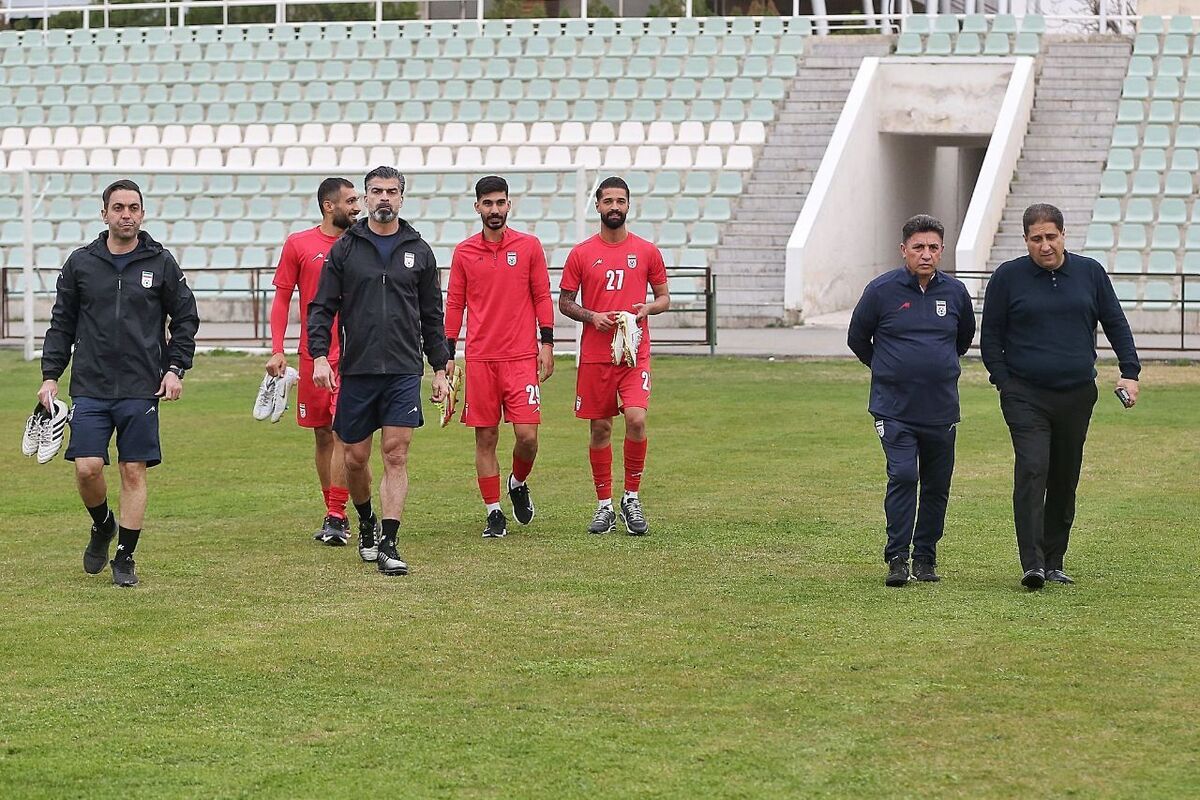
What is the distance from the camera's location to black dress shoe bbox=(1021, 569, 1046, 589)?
823 cm

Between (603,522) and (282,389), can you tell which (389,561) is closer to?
(603,522)

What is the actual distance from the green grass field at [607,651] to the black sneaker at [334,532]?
18cm

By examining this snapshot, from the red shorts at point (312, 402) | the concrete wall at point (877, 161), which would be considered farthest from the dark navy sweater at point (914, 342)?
the concrete wall at point (877, 161)

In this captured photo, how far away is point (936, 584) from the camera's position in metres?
8.46

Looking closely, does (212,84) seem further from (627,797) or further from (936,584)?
(627,797)

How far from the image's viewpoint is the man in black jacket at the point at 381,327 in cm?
898

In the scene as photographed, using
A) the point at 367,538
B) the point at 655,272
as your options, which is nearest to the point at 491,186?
the point at 655,272

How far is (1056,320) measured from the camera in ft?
27.5

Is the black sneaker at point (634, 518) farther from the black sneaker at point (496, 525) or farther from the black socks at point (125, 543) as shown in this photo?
the black socks at point (125, 543)

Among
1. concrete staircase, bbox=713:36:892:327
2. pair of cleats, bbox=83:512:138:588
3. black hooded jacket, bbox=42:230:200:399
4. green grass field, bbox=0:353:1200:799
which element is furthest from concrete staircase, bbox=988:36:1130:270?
pair of cleats, bbox=83:512:138:588

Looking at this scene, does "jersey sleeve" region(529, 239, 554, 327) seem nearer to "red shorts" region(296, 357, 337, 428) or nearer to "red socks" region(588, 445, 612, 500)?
"red socks" region(588, 445, 612, 500)

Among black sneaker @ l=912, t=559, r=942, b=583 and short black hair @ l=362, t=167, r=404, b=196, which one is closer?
black sneaker @ l=912, t=559, r=942, b=583

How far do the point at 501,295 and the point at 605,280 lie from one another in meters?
0.58

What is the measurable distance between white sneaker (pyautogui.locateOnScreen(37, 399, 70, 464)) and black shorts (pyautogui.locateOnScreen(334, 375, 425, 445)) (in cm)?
130
